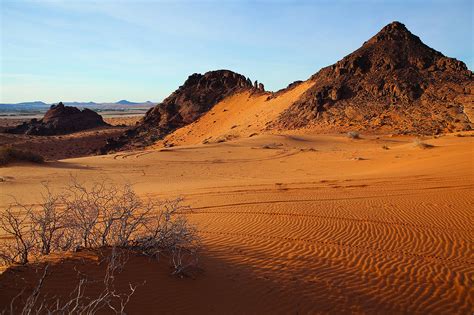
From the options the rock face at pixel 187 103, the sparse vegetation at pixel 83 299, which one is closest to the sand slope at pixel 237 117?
the rock face at pixel 187 103

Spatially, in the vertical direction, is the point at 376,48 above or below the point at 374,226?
above

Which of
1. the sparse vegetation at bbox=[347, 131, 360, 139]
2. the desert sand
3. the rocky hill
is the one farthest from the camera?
the rocky hill

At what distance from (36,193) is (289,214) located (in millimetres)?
8711

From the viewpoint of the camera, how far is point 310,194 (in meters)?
11.7

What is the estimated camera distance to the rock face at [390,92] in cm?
2861

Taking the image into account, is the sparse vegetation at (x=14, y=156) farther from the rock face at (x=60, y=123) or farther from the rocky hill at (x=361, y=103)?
the rock face at (x=60, y=123)

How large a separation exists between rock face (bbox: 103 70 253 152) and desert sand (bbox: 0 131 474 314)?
20.9m

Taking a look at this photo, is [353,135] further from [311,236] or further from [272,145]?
[311,236]

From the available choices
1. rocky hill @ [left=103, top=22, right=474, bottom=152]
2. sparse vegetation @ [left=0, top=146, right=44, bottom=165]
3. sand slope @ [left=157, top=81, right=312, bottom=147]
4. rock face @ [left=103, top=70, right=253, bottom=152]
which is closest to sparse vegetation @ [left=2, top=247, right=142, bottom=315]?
sparse vegetation @ [left=0, top=146, right=44, bottom=165]

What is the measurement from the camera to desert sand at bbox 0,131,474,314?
16.8 ft

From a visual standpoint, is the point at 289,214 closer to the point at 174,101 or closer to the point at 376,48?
the point at 376,48

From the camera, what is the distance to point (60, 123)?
44.4 meters

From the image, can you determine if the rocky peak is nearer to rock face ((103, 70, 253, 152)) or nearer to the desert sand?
rock face ((103, 70, 253, 152))

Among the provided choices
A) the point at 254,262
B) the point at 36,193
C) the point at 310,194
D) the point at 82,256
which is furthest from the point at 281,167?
the point at 82,256
